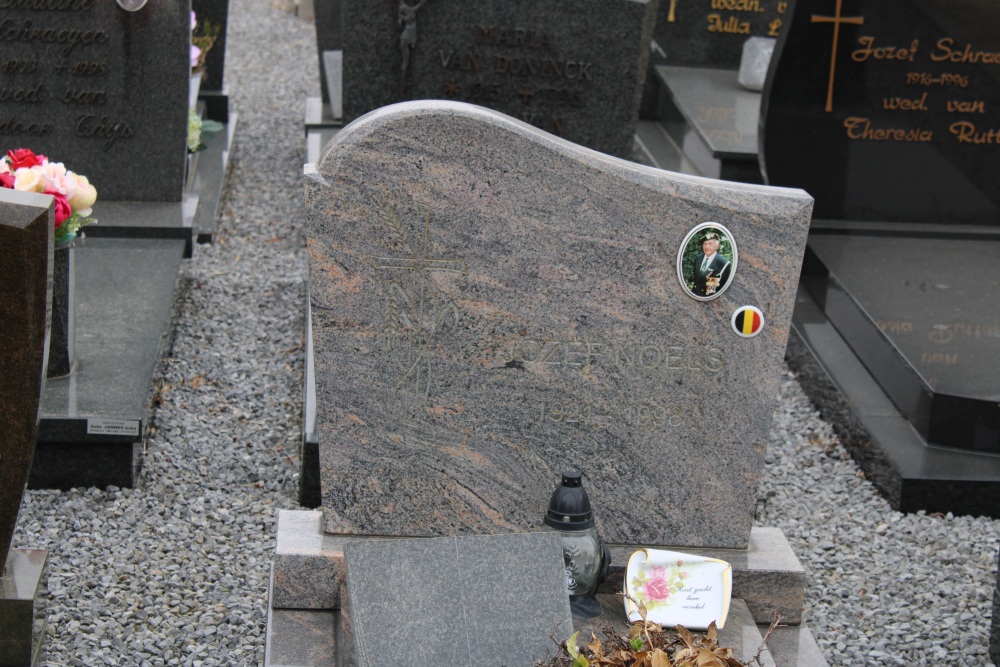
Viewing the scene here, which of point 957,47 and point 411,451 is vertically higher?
point 957,47

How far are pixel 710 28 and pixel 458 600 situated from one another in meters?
7.00

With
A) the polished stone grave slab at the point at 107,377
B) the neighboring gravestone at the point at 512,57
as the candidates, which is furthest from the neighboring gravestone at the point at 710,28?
the polished stone grave slab at the point at 107,377

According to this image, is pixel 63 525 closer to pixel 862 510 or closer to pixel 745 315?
pixel 745 315

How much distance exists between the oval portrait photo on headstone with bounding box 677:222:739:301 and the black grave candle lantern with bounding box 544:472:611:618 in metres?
0.60

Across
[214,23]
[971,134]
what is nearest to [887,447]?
[971,134]

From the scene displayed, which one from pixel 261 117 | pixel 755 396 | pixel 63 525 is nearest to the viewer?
pixel 755 396

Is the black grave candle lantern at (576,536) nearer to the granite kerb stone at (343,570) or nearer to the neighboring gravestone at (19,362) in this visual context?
Answer: the granite kerb stone at (343,570)

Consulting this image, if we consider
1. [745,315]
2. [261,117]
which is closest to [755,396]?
[745,315]

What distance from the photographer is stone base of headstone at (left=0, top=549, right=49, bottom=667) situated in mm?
3424

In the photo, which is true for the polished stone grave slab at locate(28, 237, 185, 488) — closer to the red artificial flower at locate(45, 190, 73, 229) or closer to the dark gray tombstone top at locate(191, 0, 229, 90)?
the red artificial flower at locate(45, 190, 73, 229)

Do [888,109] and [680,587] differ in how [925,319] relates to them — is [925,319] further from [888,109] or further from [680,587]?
[680,587]

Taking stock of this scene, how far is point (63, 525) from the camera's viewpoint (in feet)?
14.6

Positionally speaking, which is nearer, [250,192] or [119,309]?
[119,309]

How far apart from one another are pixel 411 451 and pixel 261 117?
6603mm
